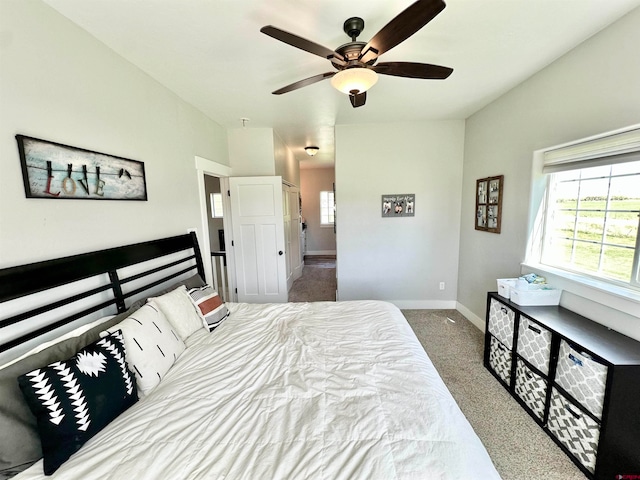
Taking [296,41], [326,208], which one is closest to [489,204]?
[296,41]

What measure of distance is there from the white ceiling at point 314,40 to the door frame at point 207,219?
0.68 meters

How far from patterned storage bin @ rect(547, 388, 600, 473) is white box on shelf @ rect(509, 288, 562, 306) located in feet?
2.11

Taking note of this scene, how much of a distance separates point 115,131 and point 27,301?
1.22 m

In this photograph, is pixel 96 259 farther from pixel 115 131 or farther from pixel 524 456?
pixel 524 456

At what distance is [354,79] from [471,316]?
3.19 metres

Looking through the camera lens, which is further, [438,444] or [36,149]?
[36,149]

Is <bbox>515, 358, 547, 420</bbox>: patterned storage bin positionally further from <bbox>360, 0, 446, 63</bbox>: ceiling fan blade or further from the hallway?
the hallway

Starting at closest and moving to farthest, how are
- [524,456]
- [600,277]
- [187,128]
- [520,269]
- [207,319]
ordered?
[524,456] < [600,277] < [207,319] < [520,269] < [187,128]

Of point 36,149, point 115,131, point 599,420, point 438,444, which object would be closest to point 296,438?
point 438,444

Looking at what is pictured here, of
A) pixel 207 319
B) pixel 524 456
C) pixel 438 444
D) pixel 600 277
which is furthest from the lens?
pixel 207 319

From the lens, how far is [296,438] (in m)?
1.03

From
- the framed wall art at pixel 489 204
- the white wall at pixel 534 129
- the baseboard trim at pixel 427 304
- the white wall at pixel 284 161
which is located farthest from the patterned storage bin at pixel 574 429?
the white wall at pixel 284 161

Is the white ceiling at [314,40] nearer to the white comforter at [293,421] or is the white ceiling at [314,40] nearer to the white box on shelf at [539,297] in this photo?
the white box on shelf at [539,297]

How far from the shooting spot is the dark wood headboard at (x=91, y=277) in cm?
119
